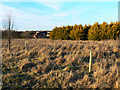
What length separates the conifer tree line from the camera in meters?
13.8

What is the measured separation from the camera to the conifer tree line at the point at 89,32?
543 inches

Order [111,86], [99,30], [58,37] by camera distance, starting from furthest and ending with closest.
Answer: [58,37] < [99,30] < [111,86]

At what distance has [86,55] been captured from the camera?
6.78m

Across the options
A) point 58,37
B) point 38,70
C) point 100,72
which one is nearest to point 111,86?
point 100,72

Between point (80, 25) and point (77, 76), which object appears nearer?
point (77, 76)

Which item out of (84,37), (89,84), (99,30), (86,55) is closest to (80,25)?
(84,37)

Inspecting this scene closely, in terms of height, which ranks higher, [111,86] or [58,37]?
[58,37]

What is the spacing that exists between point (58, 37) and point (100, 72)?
14.7 meters

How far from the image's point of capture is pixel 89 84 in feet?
13.8

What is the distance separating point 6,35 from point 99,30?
12.0 m

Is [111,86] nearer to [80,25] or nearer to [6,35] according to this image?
[6,35]

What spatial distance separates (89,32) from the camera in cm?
1548

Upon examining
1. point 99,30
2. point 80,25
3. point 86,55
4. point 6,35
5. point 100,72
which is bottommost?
point 100,72

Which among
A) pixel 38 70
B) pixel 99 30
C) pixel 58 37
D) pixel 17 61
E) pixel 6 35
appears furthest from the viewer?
pixel 58 37
